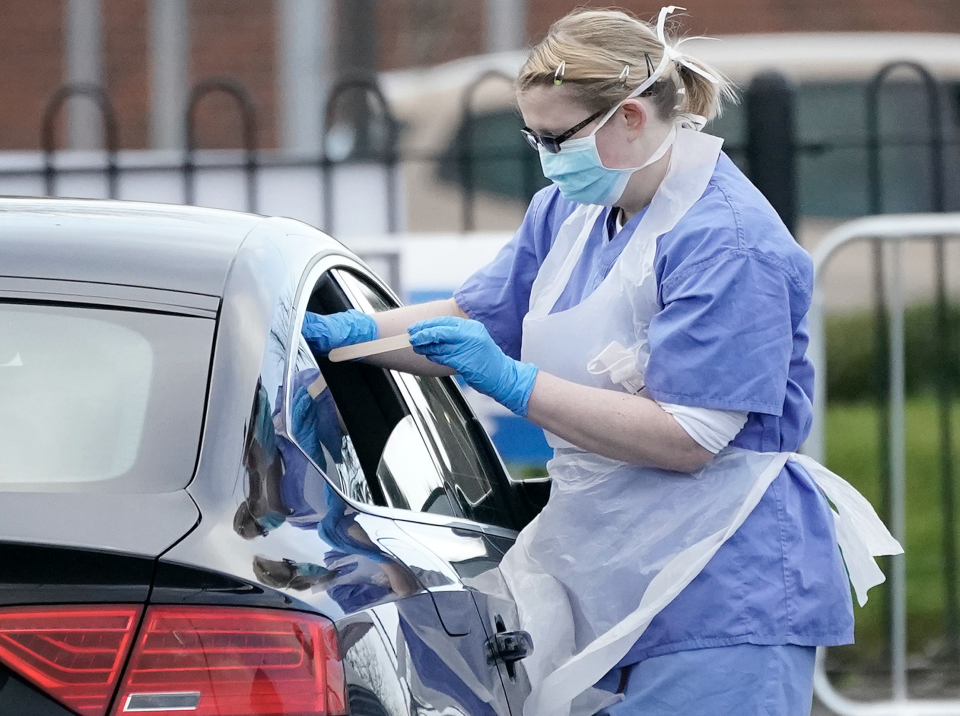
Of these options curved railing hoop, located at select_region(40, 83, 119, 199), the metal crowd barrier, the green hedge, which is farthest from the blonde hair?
curved railing hoop, located at select_region(40, 83, 119, 199)

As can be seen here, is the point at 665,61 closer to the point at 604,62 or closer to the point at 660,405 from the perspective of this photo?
the point at 604,62

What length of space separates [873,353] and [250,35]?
1124 centimetres

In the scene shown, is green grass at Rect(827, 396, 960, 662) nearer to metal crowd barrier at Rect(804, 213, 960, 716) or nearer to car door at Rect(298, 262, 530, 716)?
metal crowd barrier at Rect(804, 213, 960, 716)

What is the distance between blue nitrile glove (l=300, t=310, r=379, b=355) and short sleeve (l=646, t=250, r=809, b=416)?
50 centimetres

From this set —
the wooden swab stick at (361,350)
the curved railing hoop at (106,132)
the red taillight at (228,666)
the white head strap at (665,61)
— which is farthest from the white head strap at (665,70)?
the curved railing hoop at (106,132)

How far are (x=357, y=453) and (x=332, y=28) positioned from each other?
1329cm

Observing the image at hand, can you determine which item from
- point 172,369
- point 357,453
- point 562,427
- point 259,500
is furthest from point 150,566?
point 562,427

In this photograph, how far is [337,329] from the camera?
2244 mm

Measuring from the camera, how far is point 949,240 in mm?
4680

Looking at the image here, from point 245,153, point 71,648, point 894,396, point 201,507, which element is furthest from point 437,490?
point 245,153

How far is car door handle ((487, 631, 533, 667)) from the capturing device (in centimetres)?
196

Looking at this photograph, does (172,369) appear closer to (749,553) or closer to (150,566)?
(150,566)

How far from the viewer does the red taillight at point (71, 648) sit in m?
1.38

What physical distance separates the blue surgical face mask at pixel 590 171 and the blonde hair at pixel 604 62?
4 centimetres
